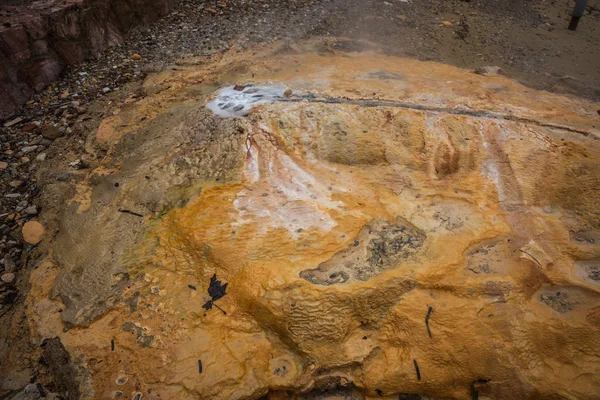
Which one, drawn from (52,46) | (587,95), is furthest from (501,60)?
(52,46)

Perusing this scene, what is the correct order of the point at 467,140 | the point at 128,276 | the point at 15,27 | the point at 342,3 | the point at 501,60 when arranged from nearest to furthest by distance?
the point at 128,276, the point at 467,140, the point at 15,27, the point at 501,60, the point at 342,3

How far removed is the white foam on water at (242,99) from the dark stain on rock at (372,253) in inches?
48.3

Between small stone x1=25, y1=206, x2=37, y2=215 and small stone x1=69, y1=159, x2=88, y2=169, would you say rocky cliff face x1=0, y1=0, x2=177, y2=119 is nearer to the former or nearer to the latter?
small stone x1=69, y1=159, x2=88, y2=169

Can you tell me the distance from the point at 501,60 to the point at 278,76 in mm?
3506

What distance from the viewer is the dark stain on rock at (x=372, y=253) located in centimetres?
189

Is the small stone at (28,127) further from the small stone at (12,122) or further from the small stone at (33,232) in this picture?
the small stone at (33,232)

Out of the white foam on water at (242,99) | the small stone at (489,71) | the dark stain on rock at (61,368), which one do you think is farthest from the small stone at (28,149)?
the small stone at (489,71)

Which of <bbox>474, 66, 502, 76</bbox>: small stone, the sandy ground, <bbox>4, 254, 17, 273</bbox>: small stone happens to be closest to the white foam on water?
the sandy ground

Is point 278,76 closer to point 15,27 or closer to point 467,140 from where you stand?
point 467,140

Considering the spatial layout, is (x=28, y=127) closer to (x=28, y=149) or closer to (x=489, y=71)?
(x=28, y=149)

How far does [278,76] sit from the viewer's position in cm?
325

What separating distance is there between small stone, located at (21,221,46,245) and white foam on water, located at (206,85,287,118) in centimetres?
138

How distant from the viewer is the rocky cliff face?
A: 3223mm

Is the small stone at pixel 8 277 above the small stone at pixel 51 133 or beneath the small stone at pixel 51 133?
beneath
